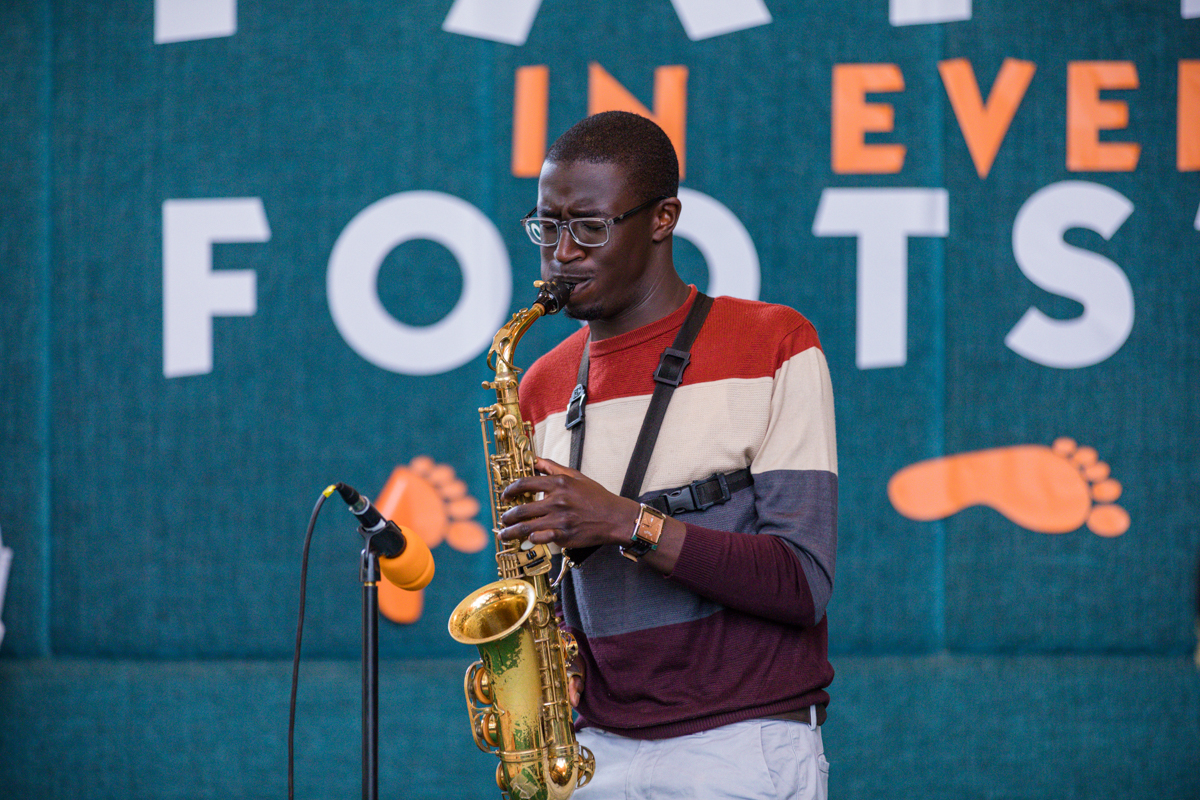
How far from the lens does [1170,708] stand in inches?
117

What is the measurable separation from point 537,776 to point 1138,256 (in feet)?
7.97

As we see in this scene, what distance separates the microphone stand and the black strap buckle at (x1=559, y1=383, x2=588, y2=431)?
16.5 inches

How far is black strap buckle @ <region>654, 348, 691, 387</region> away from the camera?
1683 mm

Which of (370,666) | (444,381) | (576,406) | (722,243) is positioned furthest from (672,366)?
(444,381)

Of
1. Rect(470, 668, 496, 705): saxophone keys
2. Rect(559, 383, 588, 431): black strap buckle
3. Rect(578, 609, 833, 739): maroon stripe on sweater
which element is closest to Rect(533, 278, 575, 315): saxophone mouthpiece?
Rect(559, 383, 588, 431): black strap buckle

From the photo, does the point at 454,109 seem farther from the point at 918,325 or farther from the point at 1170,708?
the point at 1170,708

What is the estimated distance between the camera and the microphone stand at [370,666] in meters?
1.53

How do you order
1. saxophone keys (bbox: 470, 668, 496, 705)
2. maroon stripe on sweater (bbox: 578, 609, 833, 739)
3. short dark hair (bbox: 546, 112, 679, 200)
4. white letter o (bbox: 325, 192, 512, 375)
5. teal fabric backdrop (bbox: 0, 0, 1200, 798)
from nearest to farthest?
1. maroon stripe on sweater (bbox: 578, 609, 833, 739)
2. short dark hair (bbox: 546, 112, 679, 200)
3. saxophone keys (bbox: 470, 668, 496, 705)
4. teal fabric backdrop (bbox: 0, 0, 1200, 798)
5. white letter o (bbox: 325, 192, 512, 375)

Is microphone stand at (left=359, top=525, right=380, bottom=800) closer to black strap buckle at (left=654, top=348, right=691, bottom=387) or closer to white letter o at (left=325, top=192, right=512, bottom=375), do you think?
black strap buckle at (left=654, top=348, right=691, bottom=387)

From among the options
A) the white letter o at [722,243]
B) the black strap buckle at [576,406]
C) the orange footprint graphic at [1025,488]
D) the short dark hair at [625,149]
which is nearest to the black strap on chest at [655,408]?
the black strap buckle at [576,406]

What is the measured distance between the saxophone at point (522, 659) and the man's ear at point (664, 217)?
187mm

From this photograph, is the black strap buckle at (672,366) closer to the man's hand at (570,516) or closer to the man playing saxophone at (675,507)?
the man playing saxophone at (675,507)

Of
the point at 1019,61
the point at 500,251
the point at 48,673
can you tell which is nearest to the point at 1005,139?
the point at 1019,61

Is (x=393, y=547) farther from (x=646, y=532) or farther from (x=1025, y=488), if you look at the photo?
(x=1025, y=488)
